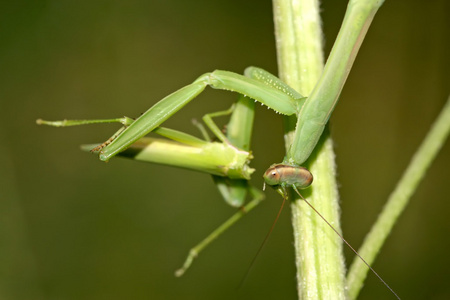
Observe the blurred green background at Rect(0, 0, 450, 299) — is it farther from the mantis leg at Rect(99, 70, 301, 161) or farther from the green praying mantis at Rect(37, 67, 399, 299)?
the mantis leg at Rect(99, 70, 301, 161)

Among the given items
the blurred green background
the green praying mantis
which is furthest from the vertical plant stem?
the blurred green background

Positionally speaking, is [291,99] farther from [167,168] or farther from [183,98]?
[167,168]

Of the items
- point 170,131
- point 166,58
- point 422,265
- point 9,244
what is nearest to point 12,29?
point 166,58

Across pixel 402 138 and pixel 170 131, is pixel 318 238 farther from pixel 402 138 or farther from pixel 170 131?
pixel 402 138

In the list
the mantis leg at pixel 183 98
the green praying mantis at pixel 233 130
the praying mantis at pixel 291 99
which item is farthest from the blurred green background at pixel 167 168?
the mantis leg at pixel 183 98

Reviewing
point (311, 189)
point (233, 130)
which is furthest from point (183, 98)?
point (311, 189)

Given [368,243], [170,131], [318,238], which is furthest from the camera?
[170,131]

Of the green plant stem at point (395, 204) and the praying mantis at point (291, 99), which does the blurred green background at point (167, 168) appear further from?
the praying mantis at point (291, 99)
